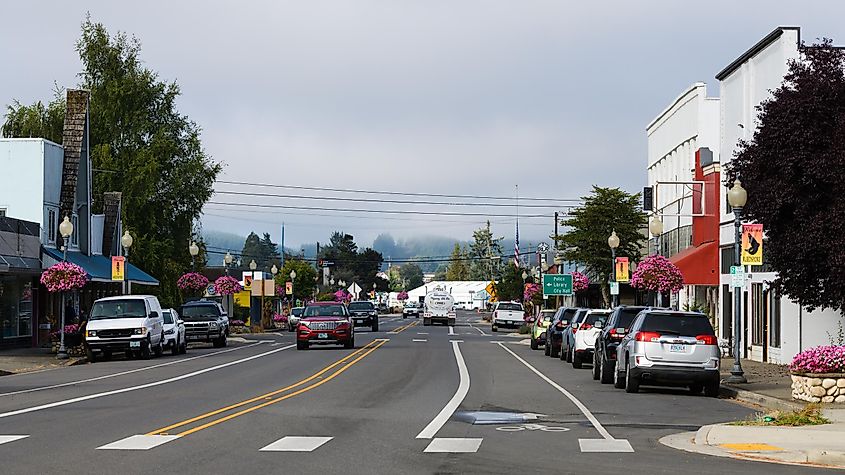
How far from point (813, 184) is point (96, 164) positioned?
4636 cm

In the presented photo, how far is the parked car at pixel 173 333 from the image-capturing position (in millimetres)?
43125

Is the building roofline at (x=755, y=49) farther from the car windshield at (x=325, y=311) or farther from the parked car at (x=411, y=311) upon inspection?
the parked car at (x=411, y=311)

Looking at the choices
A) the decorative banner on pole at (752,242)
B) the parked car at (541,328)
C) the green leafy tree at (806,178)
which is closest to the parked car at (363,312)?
the parked car at (541,328)

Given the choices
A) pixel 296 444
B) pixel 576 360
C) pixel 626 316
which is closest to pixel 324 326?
pixel 576 360

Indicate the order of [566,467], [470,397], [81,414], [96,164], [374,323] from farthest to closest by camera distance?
[374,323], [96,164], [470,397], [81,414], [566,467]

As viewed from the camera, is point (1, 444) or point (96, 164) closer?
point (1, 444)

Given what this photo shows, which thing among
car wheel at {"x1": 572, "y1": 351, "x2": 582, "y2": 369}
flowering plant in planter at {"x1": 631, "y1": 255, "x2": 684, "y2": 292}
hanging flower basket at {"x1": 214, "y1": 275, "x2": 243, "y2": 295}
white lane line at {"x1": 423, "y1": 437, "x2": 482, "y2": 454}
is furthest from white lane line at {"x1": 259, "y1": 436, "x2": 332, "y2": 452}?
hanging flower basket at {"x1": 214, "y1": 275, "x2": 243, "y2": 295}

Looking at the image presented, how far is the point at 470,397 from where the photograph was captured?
78.3 feet

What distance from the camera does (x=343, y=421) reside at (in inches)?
731

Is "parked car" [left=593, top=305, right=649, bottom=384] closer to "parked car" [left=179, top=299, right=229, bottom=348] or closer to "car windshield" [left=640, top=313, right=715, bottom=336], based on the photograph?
"car windshield" [left=640, top=313, right=715, bottom=336]

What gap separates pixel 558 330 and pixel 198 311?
1630cm

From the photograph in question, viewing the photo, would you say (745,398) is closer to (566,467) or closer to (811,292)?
(811,292)

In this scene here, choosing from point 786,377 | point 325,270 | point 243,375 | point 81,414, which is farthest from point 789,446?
point 325,270

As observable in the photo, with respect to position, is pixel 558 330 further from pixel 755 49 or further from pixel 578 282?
pixel 578 282
